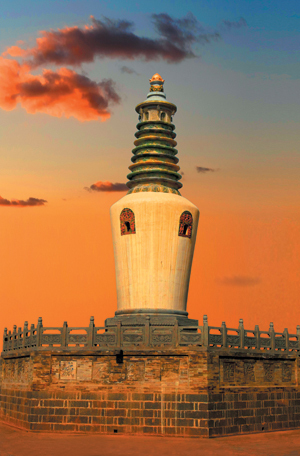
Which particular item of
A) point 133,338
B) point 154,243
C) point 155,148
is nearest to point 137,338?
point 133,338

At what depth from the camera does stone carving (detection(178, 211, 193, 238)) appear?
33.4m

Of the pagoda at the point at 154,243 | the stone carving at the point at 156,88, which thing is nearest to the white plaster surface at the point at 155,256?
the pagoda at the point at 154,243

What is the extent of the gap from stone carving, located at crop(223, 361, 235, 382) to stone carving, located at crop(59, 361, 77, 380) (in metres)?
7.46

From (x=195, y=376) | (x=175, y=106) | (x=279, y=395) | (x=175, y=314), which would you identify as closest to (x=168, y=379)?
(x=195, y=376)

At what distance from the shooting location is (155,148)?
117 feet

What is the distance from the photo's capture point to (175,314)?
3253 centimetres

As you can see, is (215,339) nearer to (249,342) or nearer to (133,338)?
(249,342)

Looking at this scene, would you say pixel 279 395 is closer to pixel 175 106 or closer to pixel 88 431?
pixel 88 431

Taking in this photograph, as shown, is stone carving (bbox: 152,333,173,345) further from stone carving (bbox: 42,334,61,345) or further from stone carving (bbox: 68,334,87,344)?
stone carving (bbox: 42,334,61,345)

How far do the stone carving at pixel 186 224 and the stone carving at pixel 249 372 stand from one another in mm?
8193

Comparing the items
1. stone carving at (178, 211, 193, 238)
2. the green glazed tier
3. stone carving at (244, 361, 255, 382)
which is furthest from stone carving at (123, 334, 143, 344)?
the green glazed tier

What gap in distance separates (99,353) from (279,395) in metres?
10.6

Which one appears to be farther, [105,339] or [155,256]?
[155,256]

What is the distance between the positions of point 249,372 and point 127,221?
1092cm
